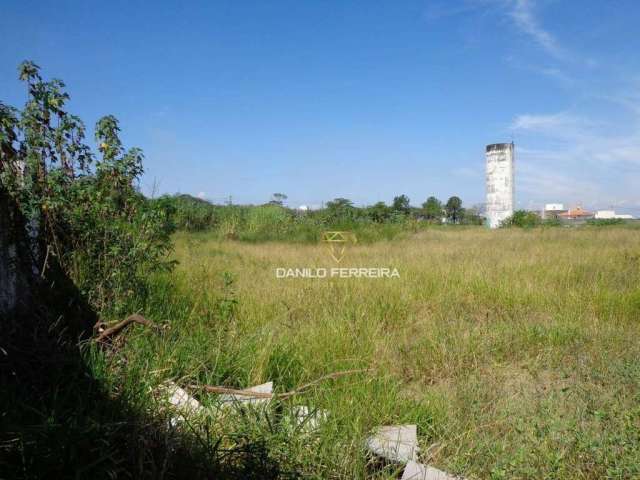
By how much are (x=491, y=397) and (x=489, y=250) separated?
6.10 meters

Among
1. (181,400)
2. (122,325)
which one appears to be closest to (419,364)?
(181,400)

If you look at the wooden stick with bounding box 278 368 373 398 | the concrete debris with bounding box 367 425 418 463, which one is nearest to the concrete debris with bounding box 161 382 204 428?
the wooden stick with bounding box 278 368 373 398

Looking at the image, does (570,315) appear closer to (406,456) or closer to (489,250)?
(406,456)

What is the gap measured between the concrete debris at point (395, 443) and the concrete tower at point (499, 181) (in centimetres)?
1949

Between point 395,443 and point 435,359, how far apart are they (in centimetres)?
114

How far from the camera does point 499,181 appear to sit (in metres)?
19.7

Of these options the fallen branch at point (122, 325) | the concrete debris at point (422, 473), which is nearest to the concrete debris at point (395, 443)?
the concrete debris at point (422, 473)

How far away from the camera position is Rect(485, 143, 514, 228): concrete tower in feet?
63.5

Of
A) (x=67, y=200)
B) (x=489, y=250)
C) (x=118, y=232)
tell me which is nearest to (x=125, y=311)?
(x=118, y=232)

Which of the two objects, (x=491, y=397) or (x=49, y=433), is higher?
(x=49, y=433)

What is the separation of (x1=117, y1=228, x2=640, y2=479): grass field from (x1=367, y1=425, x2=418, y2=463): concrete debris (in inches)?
2.7

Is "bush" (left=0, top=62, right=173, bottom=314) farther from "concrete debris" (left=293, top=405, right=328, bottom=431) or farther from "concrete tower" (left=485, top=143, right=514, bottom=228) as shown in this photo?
"concrete tower" (left=485, top=143, right=514, bottom=228)

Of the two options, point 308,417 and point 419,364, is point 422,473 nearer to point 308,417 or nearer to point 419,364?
point 308,417

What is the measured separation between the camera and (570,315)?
3.89m
